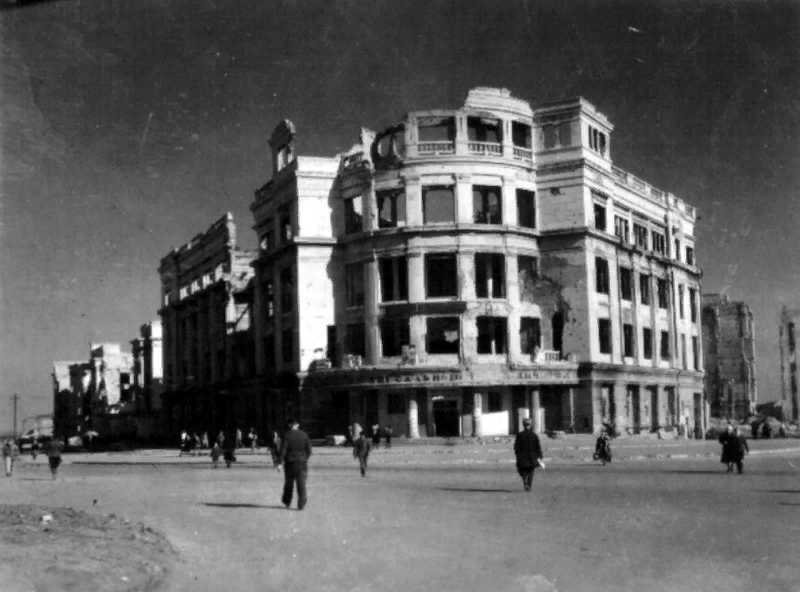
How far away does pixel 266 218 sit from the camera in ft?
175

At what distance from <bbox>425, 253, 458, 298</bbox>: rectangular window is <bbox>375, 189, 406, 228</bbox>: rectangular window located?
245 cm

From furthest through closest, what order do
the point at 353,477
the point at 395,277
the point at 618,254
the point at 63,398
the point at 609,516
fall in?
1. the point at 63,398
2. the point at 618,254
3. the point at 395,277
4. the point at 353,477
5. the point at 609,516

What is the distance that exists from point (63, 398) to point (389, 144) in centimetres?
8496

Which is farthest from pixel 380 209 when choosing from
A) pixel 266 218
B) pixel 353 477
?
pixel 353 477

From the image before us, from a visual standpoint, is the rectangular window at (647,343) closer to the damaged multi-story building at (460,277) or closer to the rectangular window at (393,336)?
the damaged multi-story building at (460,277)

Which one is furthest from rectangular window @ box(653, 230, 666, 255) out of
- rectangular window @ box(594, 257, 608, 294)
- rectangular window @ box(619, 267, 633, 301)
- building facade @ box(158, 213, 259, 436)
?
building facade @ box(158, 213, 259, 436)

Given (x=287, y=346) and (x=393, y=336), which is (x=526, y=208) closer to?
(x=393, y=336)

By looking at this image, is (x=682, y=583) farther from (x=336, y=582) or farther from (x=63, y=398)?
(x=63, y=398)

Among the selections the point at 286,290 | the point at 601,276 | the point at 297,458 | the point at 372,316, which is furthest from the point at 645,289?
the point at 297,458

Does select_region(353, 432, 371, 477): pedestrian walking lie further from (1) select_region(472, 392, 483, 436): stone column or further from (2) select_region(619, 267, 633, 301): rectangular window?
(2) select_region(619, 267, 633, 301): rectangular window

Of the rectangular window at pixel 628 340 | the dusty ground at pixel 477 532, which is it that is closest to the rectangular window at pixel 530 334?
the rectangular window at pixel 628 340

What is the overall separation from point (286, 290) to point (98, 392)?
5607cm

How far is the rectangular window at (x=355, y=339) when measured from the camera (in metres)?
48.0

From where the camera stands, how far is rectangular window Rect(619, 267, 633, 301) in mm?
52375
